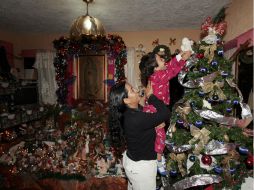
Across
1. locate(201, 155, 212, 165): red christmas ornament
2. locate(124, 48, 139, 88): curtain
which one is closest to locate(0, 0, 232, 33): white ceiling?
locate(124, 48, 139, 88): curtain

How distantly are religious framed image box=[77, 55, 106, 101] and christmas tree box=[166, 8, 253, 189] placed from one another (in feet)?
13.4

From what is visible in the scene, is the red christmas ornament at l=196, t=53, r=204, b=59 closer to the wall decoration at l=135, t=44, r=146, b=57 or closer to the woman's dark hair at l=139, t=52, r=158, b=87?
the woman's dark hair at l=139, t=52, r=158, b=87

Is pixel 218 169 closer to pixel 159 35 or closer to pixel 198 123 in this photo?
pixel 198 123

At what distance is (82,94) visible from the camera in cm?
641

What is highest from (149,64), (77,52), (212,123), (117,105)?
(77,52)

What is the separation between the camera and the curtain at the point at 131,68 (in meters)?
6.05

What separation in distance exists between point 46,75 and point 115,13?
129 inches

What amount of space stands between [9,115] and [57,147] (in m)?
1.60

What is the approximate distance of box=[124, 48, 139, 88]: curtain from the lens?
6047 mm

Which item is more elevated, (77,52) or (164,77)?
(77,52)

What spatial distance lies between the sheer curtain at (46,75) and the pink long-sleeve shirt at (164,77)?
488 cm

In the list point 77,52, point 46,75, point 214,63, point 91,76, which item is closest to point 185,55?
point 214,63

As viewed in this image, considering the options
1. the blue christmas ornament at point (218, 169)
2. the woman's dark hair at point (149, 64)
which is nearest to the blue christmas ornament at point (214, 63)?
the woman's dark hair at point (149, 64)

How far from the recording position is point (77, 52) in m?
6.21
